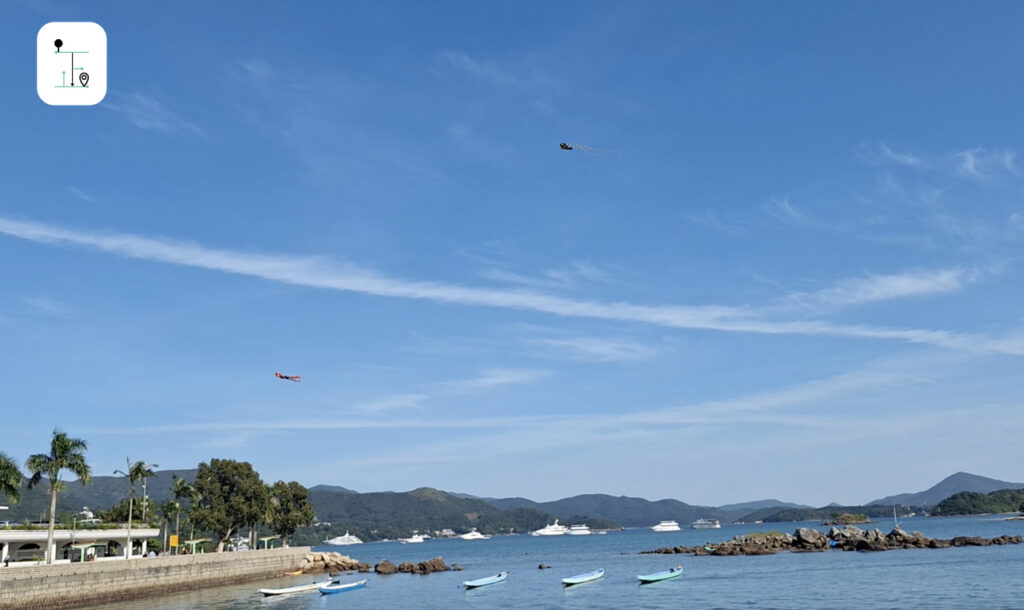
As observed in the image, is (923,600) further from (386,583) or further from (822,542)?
(822,542)

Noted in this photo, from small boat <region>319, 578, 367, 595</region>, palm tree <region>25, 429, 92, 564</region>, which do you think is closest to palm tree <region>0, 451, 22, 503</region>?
palm tree <region>25, 429, 92, 564</region>

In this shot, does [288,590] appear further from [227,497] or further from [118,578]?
[227,497]

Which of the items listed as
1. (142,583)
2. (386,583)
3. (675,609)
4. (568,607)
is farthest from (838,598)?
(142,583)

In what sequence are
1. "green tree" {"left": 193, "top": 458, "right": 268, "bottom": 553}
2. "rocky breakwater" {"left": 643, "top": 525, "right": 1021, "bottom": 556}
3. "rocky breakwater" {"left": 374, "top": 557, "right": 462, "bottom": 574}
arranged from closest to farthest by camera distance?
"green tree" {"left": 193, "top": 458, "right": 268, "bottom": 553} < "rocky breakwater" {"left": 374, "top": 557, "right": 462, "bottom": 574} < "rocky breakwater" {"left": 643, "top": 525, "right": 1021, "bottom": 556}

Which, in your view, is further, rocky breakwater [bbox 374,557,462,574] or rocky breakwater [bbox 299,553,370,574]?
rocky breakwater [bbox 374,557,462,574]

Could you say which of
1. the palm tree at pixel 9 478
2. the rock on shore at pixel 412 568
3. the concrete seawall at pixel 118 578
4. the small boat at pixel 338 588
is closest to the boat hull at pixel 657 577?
the small boat at pixel 338 588

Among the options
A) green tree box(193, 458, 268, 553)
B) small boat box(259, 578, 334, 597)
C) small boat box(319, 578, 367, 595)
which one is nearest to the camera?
small boat box(259, 578, 334, 597)

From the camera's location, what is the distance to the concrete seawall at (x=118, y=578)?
2496 inches

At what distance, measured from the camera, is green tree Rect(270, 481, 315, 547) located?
4840 inches

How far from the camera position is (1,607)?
6059 centimetres

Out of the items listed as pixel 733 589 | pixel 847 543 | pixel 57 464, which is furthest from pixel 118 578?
pixel 847 543

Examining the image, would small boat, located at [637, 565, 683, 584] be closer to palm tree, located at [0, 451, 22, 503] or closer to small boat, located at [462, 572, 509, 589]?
small boat, located at [462, 572, 509, 589]

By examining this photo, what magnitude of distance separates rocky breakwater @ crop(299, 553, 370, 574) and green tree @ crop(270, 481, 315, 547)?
16.6ft

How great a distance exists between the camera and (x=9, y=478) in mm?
69312
